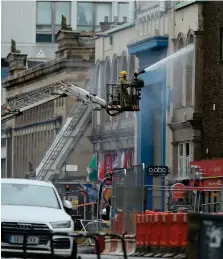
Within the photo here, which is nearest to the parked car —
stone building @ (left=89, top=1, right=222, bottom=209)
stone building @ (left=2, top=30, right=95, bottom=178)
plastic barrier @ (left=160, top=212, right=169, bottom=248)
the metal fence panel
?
plastic barrier @ (left=160, top=212, right=169, bottom=248)

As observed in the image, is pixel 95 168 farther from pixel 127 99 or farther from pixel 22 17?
pixel 22 17

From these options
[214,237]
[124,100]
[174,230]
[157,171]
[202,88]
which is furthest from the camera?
[202,88]

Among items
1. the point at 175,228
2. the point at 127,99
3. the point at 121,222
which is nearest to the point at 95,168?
the point at 127,99

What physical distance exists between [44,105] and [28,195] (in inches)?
2151

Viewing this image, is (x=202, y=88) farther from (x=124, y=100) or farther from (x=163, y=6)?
(x=163, y=6)

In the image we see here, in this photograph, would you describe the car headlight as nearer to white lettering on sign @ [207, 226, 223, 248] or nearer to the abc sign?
white lettering on sign @ [207, 226, 223, 248]

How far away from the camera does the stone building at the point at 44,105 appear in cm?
7975

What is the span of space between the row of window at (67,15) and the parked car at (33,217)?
228 feet

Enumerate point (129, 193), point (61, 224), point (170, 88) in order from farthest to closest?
point (170, 88) < point (129, 193) < point (61, 224)

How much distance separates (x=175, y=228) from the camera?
32.7m

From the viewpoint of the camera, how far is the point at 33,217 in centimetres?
2833

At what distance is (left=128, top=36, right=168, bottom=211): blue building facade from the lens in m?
63.2

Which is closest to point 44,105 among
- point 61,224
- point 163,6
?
point 163,6

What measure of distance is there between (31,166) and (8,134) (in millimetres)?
9174
